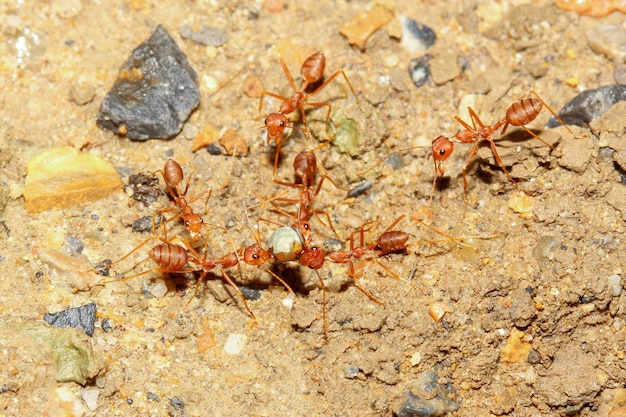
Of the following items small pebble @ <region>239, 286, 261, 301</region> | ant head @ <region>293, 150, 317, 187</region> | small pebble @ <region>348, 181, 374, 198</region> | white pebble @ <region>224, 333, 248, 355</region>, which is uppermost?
ant head @ <region>293, 150, 317, 187</region>

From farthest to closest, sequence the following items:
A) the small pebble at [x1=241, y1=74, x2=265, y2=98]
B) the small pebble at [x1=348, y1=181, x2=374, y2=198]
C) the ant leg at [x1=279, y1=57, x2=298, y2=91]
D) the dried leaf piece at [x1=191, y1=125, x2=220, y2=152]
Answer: the small pebble at [x1=241, y1=74, x2=265, y2=98], the ant leg at [x1=279, y1=57, x2=298, y2=91], the dried leaf piece at [x1=191, y1=125, x2=220, y2=152], the small pebble at [x1=348, y1=181, x2=374, y2=198]

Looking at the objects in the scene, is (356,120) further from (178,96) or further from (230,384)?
(230,384)

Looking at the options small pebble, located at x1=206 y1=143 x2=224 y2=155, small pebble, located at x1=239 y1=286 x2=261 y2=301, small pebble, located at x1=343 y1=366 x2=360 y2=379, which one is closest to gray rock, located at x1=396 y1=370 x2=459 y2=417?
small pebble, located at x1=343 y1=366 x2=360 y2=379

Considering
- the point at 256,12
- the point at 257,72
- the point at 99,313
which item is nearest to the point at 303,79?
the point at 257,72

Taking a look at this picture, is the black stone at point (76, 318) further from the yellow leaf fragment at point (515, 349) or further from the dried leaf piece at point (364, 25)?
the dried leaf piece at point (364, 25)

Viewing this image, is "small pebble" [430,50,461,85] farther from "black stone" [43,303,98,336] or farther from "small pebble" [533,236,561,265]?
"black stone" [43,303,98,336]

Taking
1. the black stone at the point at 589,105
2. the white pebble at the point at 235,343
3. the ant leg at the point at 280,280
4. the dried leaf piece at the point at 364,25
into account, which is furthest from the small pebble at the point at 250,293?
the black stone at the point at 589,105
